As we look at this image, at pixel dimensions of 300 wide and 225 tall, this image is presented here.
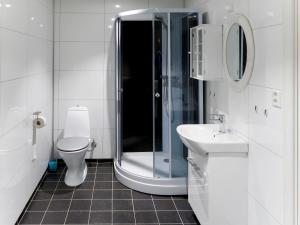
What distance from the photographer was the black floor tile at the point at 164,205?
10.4 feet

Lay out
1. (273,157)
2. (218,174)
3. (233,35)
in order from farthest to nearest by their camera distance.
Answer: (233,35), (218,174), (273,157)

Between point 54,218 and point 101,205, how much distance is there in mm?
463

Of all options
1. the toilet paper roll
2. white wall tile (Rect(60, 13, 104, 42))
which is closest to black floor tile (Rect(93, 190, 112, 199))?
the toilet paper roll

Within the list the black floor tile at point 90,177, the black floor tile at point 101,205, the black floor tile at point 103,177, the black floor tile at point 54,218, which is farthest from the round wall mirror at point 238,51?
the black floor tile at point 90,177

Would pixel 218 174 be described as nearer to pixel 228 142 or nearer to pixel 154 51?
pixel 228 142

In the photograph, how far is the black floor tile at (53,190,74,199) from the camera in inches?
134

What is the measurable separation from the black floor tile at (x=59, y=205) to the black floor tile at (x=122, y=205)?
0.44 metres

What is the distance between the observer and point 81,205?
127 inches

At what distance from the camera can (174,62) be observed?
11.5ft

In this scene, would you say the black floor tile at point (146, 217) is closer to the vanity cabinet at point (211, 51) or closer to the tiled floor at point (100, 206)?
the tiled floor at point (100, 206)

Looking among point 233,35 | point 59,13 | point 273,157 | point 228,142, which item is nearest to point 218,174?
point 228,142

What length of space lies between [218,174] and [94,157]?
254cm

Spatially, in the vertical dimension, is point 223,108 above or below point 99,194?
above

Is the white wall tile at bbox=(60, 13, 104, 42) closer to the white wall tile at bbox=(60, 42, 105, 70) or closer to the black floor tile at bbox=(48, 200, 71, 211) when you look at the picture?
the white wall tile at bbox=(60, 42, 105, 70)
